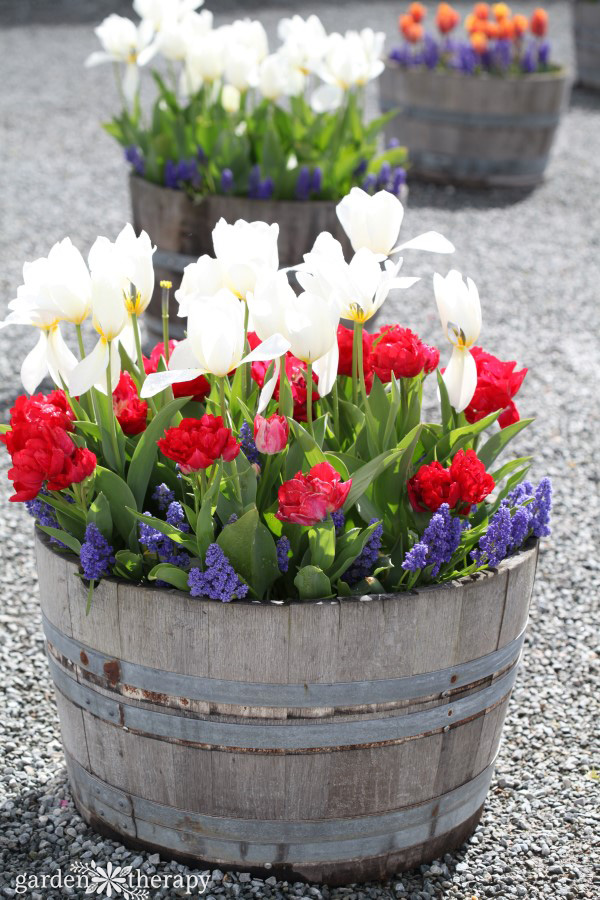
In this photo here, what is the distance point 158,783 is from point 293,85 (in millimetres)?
→ 3027

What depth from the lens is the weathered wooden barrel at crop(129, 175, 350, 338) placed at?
157 inches

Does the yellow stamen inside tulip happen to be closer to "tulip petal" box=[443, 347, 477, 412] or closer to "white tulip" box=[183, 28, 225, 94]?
"tulip petal" box=[443, 347, 477, 412]

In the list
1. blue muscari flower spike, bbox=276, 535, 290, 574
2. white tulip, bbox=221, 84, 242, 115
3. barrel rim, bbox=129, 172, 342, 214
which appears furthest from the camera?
white tulip, bbox=221, 84, 242, 115

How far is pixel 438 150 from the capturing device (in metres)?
7.32

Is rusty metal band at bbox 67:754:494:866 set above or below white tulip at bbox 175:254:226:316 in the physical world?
below

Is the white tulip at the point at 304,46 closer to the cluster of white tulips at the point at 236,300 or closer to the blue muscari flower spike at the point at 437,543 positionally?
the cluster of white tulips at the point at 236,300

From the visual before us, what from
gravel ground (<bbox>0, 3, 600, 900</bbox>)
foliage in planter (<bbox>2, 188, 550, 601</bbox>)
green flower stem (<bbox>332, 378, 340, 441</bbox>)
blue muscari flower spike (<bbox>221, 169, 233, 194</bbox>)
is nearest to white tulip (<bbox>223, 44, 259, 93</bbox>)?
blue muscari flower spike (<bbox>221, 169, 233, 194</bbox>)

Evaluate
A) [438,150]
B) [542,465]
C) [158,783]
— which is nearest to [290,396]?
[158,783]

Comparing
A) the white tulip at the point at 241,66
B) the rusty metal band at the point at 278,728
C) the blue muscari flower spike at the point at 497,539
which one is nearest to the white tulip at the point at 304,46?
the white tulip at the point at 241,66

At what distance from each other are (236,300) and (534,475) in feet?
7.58

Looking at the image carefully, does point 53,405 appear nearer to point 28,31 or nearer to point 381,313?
point 381,313

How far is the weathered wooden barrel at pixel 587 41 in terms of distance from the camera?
10141 millimetres

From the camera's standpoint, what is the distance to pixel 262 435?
1.81 metres

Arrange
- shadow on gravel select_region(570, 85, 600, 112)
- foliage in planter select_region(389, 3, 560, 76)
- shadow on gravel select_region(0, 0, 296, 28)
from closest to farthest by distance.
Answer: foliage in planter select_region(389, 3, 560, 76), shadow on gravel select_region(570, 85, 600, 112), shadow on gravel select_region(0, 0, 296, 28)
